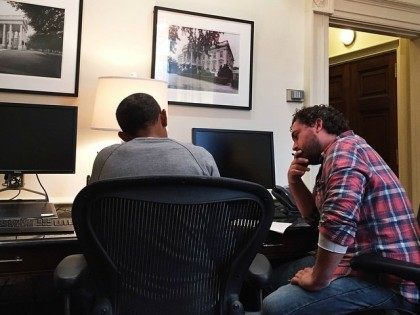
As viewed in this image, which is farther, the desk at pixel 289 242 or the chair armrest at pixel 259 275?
the desk at pixel 289 242

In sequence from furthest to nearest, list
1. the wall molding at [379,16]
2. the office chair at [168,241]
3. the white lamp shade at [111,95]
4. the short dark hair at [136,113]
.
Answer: the wall molding at [379,16] < the white lamp shade at [111,95] < the short dark hair at [136,113] < the office chair at [168,241]

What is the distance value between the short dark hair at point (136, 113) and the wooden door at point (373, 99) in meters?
2.80

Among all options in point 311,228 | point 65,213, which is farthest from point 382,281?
point 65,213

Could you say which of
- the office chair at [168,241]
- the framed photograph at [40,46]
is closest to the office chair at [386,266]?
the office chair at [168,241]

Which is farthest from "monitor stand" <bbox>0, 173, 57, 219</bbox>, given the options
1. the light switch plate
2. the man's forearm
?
the light switch plate

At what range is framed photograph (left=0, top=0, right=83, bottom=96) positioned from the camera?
2.09 meters

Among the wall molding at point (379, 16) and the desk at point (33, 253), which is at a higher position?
the wall molding at point (379, 16)

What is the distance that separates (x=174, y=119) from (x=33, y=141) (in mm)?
836

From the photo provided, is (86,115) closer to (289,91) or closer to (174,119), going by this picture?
(174,119)

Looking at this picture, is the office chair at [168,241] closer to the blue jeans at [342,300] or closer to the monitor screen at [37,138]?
the blue jeans at [342,300]

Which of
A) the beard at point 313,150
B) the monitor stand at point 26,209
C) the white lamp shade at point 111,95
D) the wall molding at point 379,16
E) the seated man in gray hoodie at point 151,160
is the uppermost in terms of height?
the wall molding at point 379,16

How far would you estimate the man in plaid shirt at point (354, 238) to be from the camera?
132cm

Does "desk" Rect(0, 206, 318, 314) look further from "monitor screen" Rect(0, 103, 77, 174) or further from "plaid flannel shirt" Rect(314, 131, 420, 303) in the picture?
"plaid flannel shirt" Rect(314, 131, 420, 303)

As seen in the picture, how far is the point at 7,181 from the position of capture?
1.99 meters
